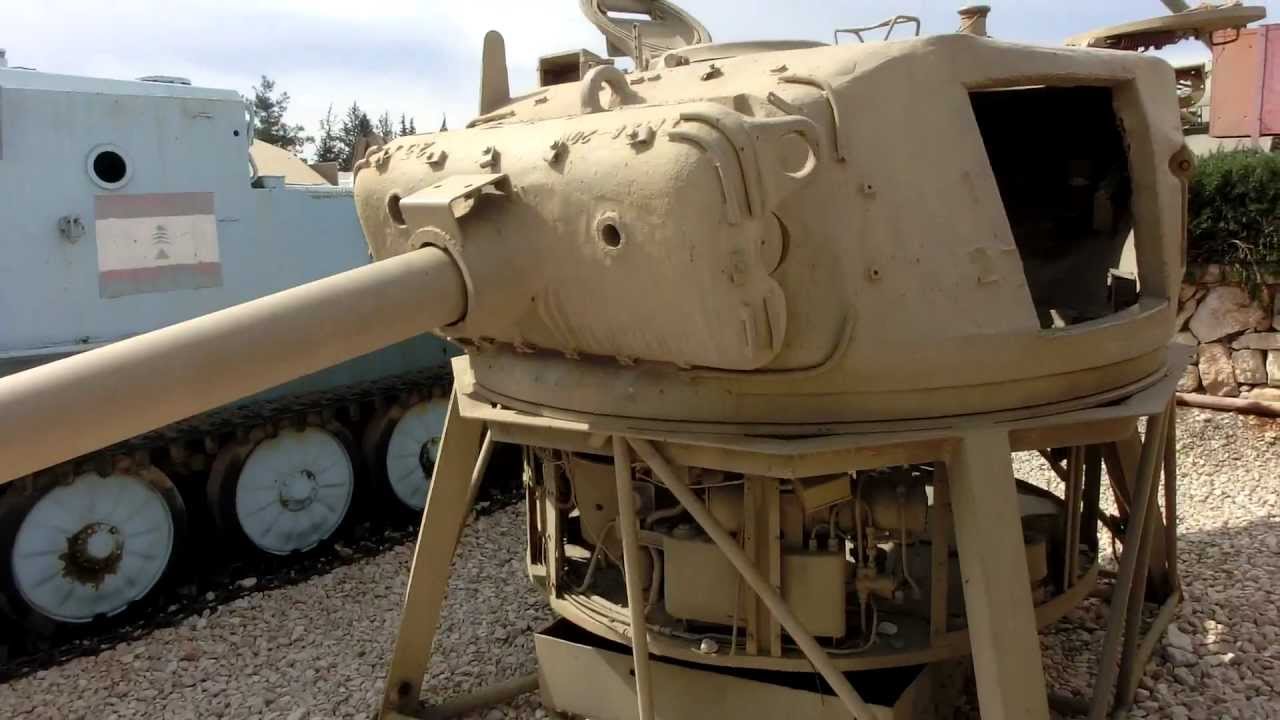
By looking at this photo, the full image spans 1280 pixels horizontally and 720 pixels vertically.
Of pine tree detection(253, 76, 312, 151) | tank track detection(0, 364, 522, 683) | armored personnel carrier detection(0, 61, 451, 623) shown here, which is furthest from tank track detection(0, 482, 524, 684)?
pine tree detection(253, 76, 312, 151)

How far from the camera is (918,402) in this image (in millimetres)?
3463

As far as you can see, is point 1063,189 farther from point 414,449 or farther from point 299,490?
point 299,490

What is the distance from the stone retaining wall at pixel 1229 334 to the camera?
884 cm

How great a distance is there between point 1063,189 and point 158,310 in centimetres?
529

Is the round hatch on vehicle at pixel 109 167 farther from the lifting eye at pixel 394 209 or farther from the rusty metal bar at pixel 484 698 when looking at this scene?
the rusty metal bar at pixel 484 698

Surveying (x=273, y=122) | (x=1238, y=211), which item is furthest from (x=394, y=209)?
(x=273, y=122)

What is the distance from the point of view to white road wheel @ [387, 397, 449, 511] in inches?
300

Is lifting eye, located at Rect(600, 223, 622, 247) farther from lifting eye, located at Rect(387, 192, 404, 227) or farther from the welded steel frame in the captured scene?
lifting eye, located at Rect(387, 192, 404, 227)

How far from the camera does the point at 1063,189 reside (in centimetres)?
555

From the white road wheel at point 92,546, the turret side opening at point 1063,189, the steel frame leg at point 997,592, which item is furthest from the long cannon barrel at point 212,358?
the white road wheel at point 92,546

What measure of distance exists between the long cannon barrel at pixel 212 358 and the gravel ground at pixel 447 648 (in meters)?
2.49

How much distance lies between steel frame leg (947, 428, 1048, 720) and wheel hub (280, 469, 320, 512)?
4989 mm

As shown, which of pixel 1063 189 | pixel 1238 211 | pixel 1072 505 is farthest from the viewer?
pixel 1238 211

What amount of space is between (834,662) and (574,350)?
56.5 inches
